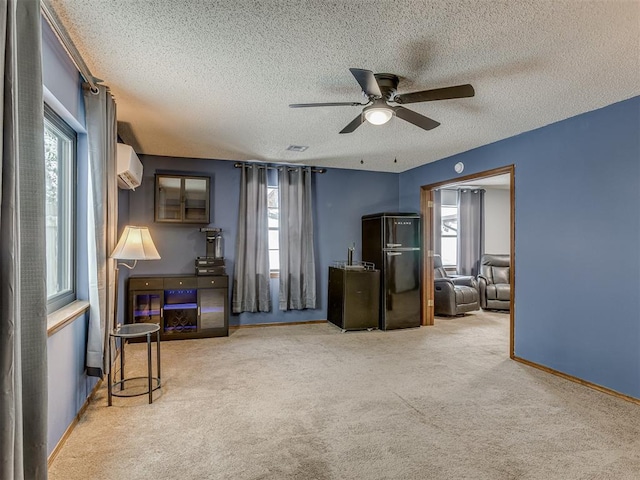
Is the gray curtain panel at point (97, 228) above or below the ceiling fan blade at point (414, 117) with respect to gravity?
below

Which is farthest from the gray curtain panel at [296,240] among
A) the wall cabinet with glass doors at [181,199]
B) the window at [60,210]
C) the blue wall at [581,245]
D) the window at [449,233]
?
the window at [449,233]

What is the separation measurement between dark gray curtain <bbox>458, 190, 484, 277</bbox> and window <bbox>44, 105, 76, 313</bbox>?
6690 mm

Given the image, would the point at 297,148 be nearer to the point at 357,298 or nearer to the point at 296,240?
the point at 296,240

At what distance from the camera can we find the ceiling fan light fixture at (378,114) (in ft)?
8.66

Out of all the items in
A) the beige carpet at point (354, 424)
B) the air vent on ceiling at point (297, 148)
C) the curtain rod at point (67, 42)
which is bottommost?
the beige carpet at point (354, 424)

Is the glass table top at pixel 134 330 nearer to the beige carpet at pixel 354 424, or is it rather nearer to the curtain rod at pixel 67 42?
the beige carpet at pixel 354 424

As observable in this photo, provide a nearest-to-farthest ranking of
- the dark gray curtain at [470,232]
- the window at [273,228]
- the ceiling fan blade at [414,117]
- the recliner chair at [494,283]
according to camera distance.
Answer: the ceiling fan blade at [414,117] < the window at [273,228] < the recliner chair at [494,283] < the dark gray curtain at [470,232]

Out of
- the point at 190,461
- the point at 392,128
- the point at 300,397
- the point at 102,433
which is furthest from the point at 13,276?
the point at 392,128

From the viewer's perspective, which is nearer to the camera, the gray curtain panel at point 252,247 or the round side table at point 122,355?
the round side table at point 122,355

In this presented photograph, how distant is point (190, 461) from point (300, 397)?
1053 millimetres

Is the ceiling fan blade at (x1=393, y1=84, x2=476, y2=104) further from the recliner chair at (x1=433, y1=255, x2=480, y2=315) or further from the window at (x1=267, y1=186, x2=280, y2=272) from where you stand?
the recliner chair at (x1=433, y1=255, x2=480, y2=315)

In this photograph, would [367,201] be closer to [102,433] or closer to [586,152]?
[586,152]

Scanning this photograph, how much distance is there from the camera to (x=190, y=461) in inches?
84.7

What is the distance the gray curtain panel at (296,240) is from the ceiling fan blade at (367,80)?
10.6ft
